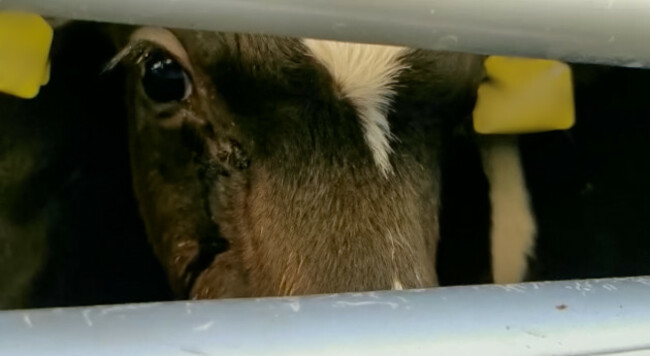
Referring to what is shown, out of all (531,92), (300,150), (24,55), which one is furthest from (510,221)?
(24,55)

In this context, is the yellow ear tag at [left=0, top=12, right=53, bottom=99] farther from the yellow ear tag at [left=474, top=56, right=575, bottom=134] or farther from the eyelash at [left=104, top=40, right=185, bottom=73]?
the yellow ear tag at [left=474, top=56, right=575, bottom=134]

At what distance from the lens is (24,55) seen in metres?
0.65

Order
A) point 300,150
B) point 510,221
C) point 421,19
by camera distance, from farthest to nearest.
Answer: point 510,221, point 300,150, point 421,19

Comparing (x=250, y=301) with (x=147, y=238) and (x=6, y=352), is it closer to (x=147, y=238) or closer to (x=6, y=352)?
(x=6, y=352)

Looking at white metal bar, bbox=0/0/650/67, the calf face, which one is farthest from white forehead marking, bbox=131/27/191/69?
white metal bar, bbox=0/0/650/67

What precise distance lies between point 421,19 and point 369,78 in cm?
46

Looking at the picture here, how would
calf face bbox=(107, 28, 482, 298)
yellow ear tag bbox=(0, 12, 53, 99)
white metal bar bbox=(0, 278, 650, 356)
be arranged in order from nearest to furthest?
white metal bar bbox=(0, 278, 650, 356), yellow ear tag bbox=(0, 12, 53, 99), calf face bbox=(107, 28, 482, 298)

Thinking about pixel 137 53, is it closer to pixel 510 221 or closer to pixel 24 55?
pixel 24 55

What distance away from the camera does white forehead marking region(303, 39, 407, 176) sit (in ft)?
3.03

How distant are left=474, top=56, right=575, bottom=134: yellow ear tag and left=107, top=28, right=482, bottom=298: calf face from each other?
0.05 metres

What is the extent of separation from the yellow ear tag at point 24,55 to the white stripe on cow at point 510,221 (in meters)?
0.75

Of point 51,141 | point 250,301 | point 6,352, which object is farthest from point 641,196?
point 6,352

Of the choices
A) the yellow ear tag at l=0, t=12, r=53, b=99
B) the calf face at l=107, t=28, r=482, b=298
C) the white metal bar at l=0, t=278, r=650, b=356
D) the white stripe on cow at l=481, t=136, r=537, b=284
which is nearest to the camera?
the white metal bar at l=0, t=278, r=650, b=356

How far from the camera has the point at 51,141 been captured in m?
1.19
